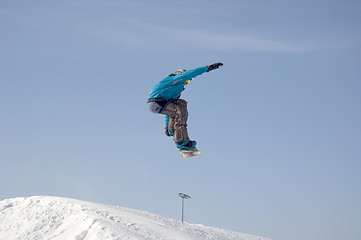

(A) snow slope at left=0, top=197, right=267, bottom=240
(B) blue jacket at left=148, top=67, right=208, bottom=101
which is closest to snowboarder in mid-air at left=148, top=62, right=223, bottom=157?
(B) blue jacket at left=148, top=67, right=208, bottom=101

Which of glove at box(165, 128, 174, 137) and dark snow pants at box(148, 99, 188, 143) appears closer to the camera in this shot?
dark snow pants at box(148, 99, 188, 143)

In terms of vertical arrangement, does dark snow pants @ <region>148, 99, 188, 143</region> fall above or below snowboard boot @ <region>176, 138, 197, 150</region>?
above

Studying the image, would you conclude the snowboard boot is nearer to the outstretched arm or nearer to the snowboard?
the snowboard

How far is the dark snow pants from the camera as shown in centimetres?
1440

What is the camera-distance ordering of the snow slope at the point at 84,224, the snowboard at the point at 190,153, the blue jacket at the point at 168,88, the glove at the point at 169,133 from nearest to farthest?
the blue jacket at the point at 168,88 < the snowboard at the point at 190,153 < the glove at the point at 169,133 < the snow slope at the point at 84,224

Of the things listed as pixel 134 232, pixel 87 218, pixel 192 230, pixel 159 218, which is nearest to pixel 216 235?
pixel 192 230

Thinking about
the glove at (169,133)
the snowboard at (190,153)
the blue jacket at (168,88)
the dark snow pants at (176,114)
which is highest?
the blue jacket at (168,88)

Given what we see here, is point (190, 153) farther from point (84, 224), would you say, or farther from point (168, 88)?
point (84, 224)

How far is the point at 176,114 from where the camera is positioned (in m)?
14.6

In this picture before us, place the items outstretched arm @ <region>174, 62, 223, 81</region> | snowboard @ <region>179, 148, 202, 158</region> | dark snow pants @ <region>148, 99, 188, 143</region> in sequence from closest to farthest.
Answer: outstretched arm @ <region>174, 62, 223, 81</region> → dark snow pants @ <region>148, 99, 188, 143</region> → snowboard @ <region>179, 148, 202, 158</region>

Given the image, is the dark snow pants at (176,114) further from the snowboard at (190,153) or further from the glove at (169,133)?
the snowboard at (190,153)

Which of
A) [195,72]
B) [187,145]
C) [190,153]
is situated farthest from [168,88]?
[190,153]

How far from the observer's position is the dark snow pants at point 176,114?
47.2ft

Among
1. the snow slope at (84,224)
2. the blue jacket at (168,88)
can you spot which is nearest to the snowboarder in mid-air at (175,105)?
the blue jacket at (168,88)
